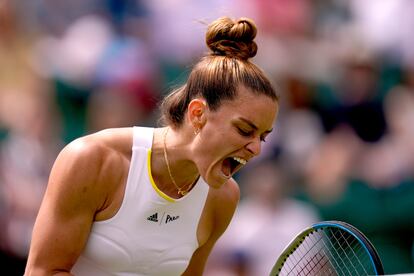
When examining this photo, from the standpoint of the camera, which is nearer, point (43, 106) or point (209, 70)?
point (209, 70)

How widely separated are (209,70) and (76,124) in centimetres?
318

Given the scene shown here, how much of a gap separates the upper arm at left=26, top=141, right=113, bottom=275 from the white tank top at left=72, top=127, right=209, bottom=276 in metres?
0.14

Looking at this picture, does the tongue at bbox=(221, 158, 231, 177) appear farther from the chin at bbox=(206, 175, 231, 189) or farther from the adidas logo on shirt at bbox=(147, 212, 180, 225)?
the adidas logo on shirt at bbox=(147, 212, 180, 225)

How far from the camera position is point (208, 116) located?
3838 mm

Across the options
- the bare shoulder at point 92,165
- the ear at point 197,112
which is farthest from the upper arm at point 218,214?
the bare shoulder at point 92,165

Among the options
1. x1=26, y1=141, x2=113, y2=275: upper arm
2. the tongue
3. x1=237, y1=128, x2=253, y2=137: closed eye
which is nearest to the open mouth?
the tongue

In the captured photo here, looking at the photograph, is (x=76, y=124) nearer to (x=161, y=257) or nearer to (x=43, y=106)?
(x=43, y=106)

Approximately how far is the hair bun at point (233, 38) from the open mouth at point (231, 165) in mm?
409

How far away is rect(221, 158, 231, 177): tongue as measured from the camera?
3.90 metres

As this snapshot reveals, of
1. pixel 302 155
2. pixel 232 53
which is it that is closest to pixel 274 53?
pixel 302 155

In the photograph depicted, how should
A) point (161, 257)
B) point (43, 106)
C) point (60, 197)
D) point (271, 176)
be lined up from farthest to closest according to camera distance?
point (43, 106) < point (271, 176) < point (161, 257) < point (60, 197)

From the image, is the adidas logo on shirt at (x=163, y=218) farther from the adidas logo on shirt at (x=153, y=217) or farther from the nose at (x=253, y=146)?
the nose at (x=253, y=146)

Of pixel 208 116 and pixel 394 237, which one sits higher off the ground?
pixel 208 116

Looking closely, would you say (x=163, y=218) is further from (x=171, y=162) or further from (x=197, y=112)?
(x=197, y=112)
